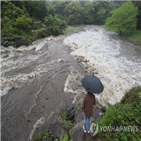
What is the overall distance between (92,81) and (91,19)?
50876mm

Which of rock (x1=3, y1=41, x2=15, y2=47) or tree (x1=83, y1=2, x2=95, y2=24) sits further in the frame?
tree (x1=83, y1=2, x2=95, y2=24)

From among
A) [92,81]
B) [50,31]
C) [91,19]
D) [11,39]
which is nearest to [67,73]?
[92,81]

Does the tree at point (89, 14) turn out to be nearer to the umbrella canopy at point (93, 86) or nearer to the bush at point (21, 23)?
the bush at point (21, 23)

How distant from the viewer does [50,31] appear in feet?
72.6

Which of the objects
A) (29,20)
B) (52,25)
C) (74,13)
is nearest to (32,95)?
(29,20)

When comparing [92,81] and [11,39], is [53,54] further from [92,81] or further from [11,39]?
[92,81]

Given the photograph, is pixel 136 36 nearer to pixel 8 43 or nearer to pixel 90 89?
pixel 8 43

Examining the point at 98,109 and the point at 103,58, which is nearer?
the point at 98,109

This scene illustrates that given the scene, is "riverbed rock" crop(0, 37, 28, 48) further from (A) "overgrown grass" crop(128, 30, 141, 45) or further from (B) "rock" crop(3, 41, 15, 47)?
(A) "overgrown grass" crop(128, 30, 141, 45)

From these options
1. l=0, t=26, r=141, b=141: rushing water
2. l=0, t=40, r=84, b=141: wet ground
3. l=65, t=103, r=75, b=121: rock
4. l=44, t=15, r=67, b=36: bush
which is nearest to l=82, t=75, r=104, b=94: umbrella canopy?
l=65, t=103, r=75, b=121: rock

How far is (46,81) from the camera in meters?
8.11

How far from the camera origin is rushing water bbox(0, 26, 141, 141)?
520 cm

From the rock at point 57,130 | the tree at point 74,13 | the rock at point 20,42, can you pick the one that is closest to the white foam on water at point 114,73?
the rock at point 57,130

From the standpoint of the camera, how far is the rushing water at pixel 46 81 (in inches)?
205
